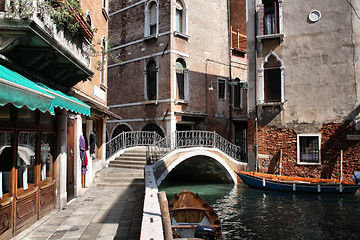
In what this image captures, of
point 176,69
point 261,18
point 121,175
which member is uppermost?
point 261,18

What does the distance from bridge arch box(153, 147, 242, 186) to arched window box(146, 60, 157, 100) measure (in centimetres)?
423

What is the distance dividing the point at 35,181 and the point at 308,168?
1166 centimetres

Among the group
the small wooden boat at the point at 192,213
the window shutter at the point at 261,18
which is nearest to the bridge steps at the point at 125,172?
the small wooden boat at the point at 192,213

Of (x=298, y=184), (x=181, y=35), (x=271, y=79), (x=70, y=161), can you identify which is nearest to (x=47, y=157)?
(x=70, y=161)

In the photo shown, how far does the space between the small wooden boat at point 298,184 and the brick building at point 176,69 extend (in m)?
4.57

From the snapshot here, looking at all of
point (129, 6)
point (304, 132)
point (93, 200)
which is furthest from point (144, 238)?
point (129, 6)

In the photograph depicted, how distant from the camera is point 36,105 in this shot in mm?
4137

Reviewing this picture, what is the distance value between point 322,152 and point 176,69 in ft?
26.1

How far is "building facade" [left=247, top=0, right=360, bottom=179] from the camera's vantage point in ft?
43.8

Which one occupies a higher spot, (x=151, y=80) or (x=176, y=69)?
(x=176, y=69)

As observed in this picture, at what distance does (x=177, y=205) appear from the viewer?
816cm

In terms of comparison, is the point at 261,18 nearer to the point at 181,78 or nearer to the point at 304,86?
the point at 304,86

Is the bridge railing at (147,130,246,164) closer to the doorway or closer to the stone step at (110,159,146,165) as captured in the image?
the stone step at (110,159,146,165)

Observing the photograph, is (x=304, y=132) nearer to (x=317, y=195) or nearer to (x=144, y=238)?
(x=317, y=195)
